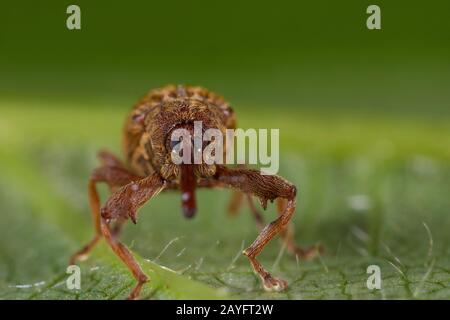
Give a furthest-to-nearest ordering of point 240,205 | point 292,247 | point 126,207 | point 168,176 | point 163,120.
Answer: point 240,205 → point 292,247 → point 163,120 → point 168,176 → point 126,207

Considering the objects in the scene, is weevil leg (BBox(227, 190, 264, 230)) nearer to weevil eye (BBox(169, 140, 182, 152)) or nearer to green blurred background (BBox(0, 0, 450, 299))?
green blurred background (BBox(0, 0, 450, 299))

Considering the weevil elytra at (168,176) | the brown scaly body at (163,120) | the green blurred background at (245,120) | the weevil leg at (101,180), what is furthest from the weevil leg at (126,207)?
the weevil leg at (101,180)

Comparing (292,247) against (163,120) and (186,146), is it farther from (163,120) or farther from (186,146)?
(163,120)

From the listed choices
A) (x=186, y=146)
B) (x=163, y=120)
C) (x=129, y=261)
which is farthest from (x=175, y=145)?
(x=129, y=261)

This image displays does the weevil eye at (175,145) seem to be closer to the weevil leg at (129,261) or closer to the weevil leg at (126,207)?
the weevil leg at (126,207)
